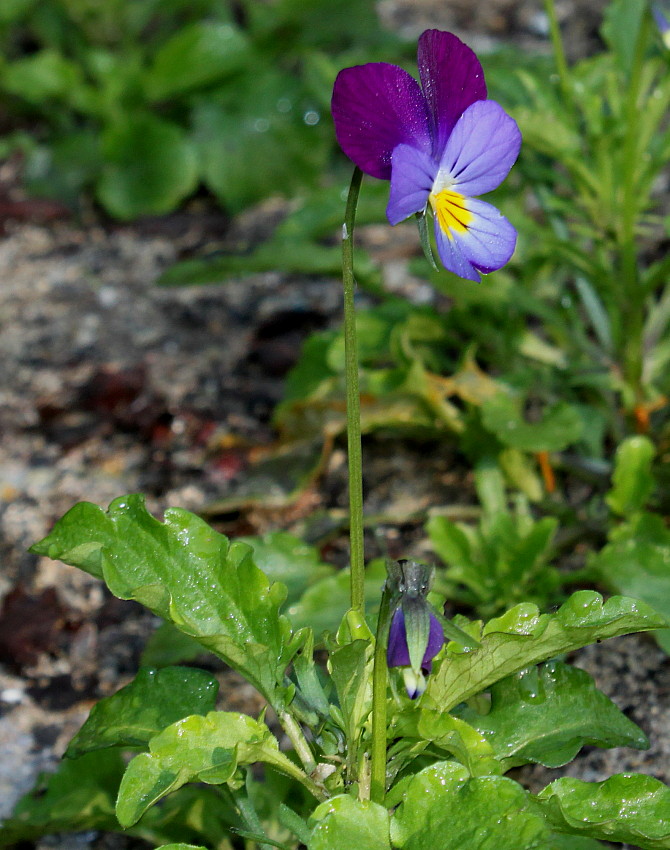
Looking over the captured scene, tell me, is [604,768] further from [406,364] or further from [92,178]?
[92,178]

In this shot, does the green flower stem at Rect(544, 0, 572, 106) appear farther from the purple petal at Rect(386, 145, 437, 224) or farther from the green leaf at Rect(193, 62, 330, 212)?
the green leaf at Rect(193, 62, 330, 212)

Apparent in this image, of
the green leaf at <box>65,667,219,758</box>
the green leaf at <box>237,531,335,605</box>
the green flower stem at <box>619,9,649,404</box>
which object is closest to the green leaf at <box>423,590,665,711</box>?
the green leaf at <box>65,667,219,758</box>

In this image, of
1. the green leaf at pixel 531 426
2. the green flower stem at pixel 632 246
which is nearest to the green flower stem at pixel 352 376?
the green leaf at pixel 531 426

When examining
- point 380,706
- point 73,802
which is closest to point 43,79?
point 73,802

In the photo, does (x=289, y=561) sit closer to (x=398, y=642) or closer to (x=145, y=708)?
(x=145, y=708)

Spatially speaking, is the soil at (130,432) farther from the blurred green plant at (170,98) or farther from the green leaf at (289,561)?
the green leaf at (289,561)

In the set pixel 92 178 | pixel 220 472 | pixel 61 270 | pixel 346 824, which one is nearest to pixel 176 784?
pixel 346 824
